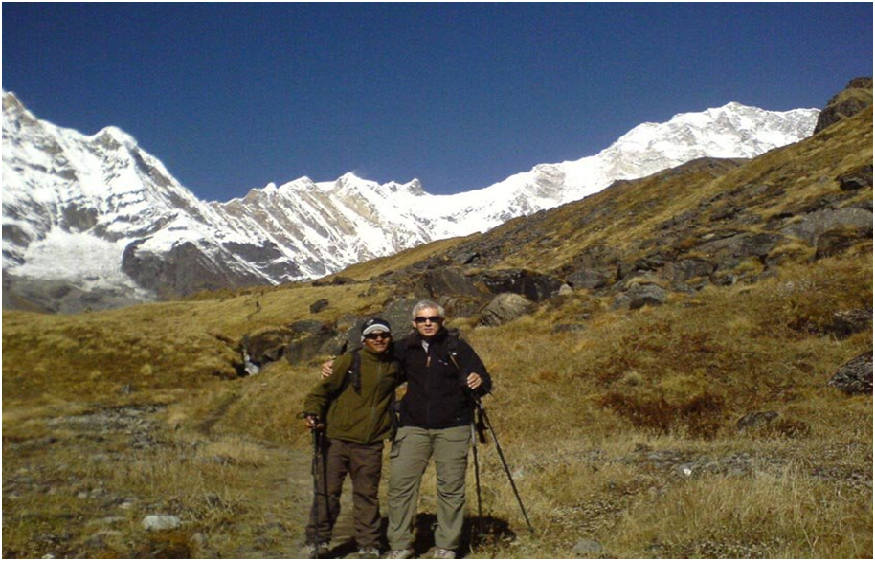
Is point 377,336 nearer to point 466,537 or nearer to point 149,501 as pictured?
point 466,537

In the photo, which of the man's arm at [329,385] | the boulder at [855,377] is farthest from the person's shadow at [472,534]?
the boulder at [855,377]

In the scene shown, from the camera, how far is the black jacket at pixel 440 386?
629cm

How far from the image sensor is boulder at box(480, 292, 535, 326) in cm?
2786

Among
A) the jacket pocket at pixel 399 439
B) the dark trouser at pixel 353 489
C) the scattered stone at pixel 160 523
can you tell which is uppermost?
the jacket pocket at pixel 399 439

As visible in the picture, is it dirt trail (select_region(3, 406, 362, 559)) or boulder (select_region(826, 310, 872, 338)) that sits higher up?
boulder (select_region(826, 310, 872, 338))

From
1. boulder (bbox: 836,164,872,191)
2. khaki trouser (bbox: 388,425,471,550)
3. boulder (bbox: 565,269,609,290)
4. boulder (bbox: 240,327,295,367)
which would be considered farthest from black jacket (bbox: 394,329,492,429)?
boulder (bbox: 836,164,872,191)

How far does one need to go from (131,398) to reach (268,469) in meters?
17.2

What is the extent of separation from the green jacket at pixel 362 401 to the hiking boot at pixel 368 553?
1.07 meters

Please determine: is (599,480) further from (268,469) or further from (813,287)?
(813,287)

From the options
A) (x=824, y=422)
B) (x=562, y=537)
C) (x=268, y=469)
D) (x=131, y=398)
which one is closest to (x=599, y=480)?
(x=562, y=537)

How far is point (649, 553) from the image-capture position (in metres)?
5.88

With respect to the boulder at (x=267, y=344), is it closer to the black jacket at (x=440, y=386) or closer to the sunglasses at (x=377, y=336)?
the sunglasses at (x=377, y=336)

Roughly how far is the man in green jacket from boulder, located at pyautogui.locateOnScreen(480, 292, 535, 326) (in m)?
21.2

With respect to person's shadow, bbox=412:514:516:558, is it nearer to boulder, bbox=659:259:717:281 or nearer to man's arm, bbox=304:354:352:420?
man's arm, bbox=304:354:352:420
